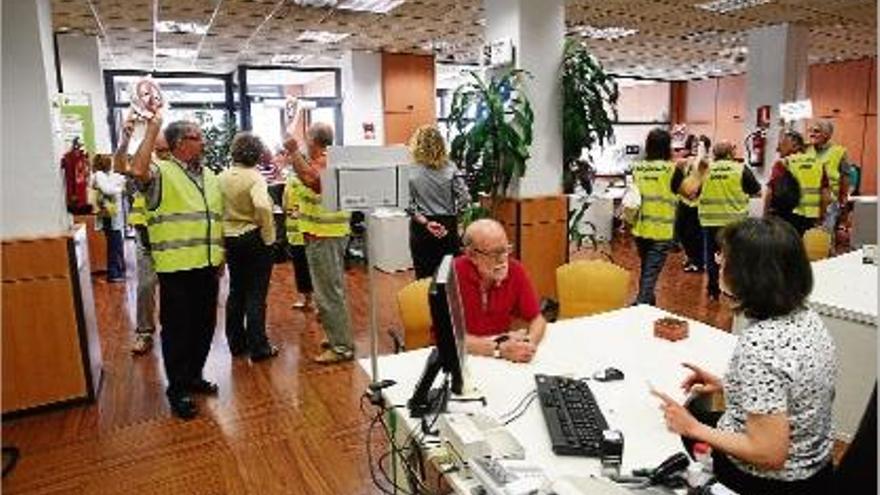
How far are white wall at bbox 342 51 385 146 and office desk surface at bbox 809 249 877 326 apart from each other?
6.57m

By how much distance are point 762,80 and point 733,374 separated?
791 cm

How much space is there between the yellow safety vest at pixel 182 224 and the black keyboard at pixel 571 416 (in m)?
2.08

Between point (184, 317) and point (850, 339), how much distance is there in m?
3.23

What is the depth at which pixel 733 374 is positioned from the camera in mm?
1473

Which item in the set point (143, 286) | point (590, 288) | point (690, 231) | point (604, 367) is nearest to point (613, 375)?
point (604, 367)

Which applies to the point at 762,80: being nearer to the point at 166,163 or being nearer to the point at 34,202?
the point at 166,163

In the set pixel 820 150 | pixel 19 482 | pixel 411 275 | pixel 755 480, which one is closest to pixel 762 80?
pixel 820 150

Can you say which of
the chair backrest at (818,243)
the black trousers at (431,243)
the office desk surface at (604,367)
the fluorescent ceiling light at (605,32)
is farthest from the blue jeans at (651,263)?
the fluorescent ceiling light at (605,32)

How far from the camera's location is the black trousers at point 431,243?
4172mm

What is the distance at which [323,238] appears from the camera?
12.8 feet

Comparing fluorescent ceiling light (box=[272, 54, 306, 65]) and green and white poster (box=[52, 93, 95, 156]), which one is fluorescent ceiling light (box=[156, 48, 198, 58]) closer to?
fluorescent ceiling light (box=[272, 54, 306, 65])

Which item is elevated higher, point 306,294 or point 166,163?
point 166,163

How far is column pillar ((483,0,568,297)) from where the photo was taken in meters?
4.93

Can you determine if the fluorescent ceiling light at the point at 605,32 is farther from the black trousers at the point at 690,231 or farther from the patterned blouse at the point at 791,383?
the patterned blouse at the point at 791,383
